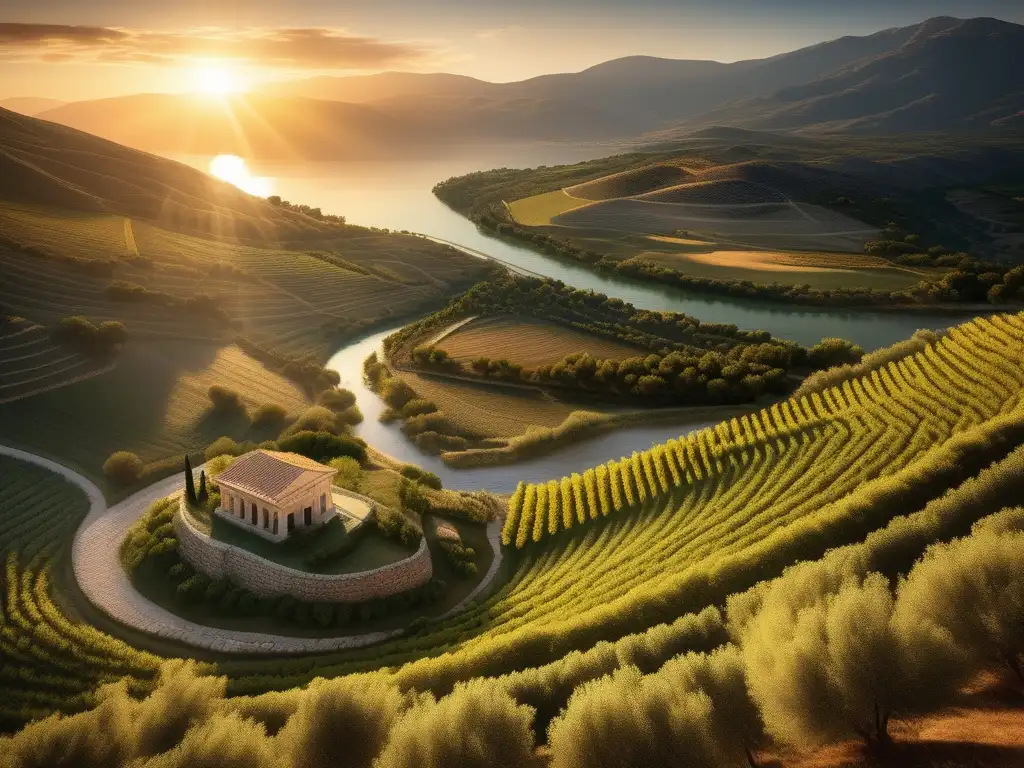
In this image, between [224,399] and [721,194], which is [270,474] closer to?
[224,399]

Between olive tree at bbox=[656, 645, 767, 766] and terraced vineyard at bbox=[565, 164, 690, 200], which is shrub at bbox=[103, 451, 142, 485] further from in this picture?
terraced vineyard at bbox=[565, 164, 690, 200]

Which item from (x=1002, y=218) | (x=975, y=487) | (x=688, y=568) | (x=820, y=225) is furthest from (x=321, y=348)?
(x=1002, y=218)

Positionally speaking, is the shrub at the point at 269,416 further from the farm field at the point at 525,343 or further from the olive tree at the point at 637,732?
the olive tree at the point at 637,732

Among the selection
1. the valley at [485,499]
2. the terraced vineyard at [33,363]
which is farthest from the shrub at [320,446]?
the terraced vineyard at [33,363]

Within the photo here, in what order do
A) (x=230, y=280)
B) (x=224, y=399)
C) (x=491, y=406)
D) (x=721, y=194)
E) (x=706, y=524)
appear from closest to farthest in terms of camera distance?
(x=706, y=524) < (x=224, y=399) < (x=491, y=406) < (x=230, y=280) < (x=721, y=194)

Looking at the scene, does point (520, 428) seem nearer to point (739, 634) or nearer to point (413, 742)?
point (739, 634)

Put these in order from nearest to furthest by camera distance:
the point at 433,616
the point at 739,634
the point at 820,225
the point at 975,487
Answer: the point at 739,634
the point at 975,487
the point at 433,616
the point at 820,225

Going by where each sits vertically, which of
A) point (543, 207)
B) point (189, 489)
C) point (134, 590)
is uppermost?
point (543, 207)

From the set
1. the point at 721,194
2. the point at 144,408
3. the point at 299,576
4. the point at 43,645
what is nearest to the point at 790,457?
the point at 299,576
